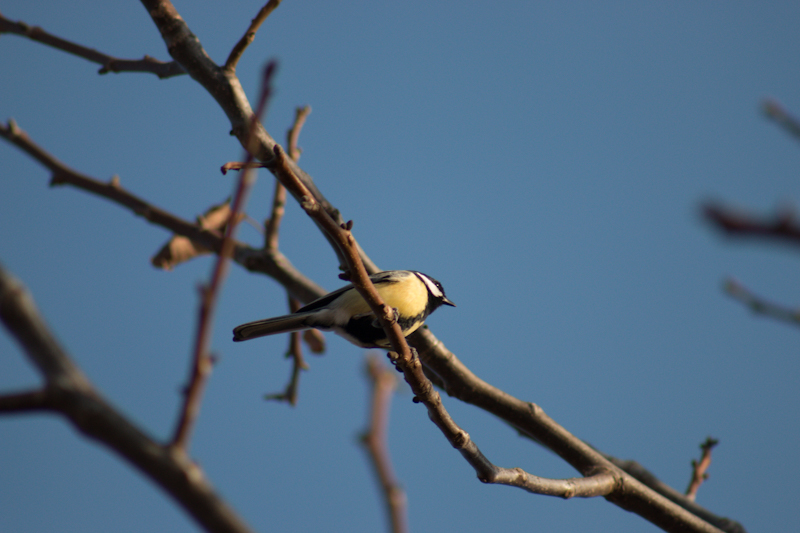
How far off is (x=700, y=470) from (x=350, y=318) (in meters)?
2.93

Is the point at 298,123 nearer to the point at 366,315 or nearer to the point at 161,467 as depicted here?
the point at 366,315

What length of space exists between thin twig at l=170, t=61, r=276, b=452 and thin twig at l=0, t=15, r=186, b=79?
11.5ft

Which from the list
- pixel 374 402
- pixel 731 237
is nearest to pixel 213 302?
pixel 374 402

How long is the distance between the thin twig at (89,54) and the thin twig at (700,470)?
474cm

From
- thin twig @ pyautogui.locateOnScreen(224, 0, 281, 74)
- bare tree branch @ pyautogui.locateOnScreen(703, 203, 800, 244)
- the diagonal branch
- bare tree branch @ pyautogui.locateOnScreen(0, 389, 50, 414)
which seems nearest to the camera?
bare tree branch @ pyautogui.locateOnScreen(703, 203, 800, 244)

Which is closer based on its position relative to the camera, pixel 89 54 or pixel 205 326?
pixel 205 326

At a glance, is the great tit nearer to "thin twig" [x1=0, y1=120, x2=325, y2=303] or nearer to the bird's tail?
the bird's tail

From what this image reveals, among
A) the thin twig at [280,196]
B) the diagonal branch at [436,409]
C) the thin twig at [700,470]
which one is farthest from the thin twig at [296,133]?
the thin twig at [700,470]

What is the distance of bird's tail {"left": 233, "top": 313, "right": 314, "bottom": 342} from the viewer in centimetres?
421

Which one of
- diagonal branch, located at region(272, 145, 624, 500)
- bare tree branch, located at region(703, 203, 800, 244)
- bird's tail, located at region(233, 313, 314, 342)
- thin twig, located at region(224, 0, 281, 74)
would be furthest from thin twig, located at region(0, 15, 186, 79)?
bare tree branch, located at region(703, 203, 800, 244)

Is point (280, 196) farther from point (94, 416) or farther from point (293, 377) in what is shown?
point (94, 416)

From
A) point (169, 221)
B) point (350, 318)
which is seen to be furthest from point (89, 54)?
point (350, 318)

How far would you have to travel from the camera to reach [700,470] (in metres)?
4.68

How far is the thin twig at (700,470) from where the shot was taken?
4.62 metres
